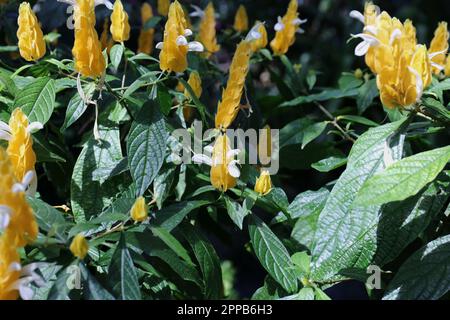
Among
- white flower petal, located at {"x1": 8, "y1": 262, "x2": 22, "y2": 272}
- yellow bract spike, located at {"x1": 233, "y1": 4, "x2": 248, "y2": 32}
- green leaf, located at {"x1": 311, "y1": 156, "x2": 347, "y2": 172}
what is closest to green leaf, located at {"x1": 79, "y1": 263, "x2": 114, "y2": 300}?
white flower petal, located at {"x1": 8, "y1": 262, "x2": 22, "y2": 272}

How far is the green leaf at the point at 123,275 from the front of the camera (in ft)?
3.06

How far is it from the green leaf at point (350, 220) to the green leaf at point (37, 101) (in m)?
0.48

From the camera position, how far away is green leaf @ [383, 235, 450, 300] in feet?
3.31

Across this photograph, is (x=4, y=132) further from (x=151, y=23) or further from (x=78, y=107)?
(x=151, y=23)

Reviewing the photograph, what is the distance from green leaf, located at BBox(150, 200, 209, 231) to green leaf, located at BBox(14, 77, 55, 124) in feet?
0.82

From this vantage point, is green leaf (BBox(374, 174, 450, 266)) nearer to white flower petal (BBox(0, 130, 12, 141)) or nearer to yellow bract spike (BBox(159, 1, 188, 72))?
yellow bract spike (BBox(159, 1, 188, 72))

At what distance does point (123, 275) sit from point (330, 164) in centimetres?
53

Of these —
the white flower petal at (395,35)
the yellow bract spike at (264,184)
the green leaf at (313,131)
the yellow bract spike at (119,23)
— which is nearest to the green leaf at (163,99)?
the yellow bract spike at (119,23)

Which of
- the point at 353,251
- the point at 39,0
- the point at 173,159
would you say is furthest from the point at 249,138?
the point at 39,0

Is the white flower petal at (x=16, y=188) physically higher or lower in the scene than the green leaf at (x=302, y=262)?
higher

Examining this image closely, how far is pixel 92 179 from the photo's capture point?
3.78 feet

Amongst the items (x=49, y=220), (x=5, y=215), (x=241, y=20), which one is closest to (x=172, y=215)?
(x=49, y=220)

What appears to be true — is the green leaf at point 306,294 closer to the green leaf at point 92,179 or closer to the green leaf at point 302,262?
the green leaf at point 302,262
